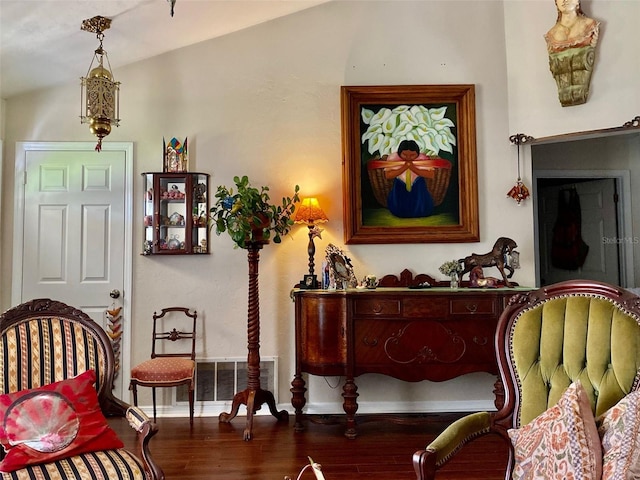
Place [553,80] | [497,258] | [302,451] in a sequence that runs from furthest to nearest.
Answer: [553,80], [497,258], [302,451]

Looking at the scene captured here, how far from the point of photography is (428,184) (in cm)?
383

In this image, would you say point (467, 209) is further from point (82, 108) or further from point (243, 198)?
point (82, 108)

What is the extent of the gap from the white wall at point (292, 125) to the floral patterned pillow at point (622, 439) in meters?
2.33

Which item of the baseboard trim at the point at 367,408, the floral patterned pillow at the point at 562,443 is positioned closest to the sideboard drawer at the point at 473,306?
the baseboard trim at the point at 367,408

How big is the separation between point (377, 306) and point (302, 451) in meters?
1.06

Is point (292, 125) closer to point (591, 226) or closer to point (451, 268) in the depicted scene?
point (451, 268)

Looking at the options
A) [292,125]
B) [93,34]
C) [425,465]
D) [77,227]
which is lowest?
[425,465]

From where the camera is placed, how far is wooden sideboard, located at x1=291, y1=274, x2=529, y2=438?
10.5 feet

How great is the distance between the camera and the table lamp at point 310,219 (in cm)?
357

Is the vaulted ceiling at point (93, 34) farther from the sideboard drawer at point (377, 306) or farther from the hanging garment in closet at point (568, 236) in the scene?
the hanging garment in closet at point (568, 236)

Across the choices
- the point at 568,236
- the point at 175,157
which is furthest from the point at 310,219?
the point at 568,236

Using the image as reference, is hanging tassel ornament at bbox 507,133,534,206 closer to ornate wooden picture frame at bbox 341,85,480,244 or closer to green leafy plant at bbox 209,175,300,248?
ornate wooden picture frame at bbox 341,85,480,244

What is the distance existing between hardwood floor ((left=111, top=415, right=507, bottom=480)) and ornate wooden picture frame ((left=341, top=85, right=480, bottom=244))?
1.50 meters

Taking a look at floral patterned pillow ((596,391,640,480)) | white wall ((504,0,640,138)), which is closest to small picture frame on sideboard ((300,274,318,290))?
white wall ((504,0,640,138))
